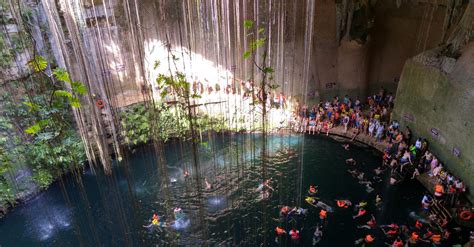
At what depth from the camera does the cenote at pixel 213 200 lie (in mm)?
9523

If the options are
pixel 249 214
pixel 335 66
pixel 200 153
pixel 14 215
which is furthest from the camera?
pixel 335 66

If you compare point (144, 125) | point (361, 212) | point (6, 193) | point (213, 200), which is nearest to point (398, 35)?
point (361, 212)

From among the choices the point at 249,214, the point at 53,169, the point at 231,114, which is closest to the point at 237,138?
the point at 231,114

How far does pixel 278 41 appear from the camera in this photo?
46.8 ft

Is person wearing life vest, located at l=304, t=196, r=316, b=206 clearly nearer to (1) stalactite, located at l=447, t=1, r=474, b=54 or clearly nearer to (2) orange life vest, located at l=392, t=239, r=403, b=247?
(2) orange life vest, located at l=392, t=239, r=403, b=247

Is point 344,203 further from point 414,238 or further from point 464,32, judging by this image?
point 464,32

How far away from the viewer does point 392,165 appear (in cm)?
1141

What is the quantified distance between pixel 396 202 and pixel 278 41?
7.57 metres

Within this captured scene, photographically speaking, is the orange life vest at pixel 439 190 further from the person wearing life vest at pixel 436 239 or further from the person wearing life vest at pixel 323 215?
the person wearing life vest at pixel 323 215

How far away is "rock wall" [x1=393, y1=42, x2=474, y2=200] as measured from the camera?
371 inches

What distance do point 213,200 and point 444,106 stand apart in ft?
24.4

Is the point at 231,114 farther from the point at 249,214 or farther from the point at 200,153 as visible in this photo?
the point at 249,214

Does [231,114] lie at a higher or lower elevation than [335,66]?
lower

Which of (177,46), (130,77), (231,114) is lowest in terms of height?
(231,114)
